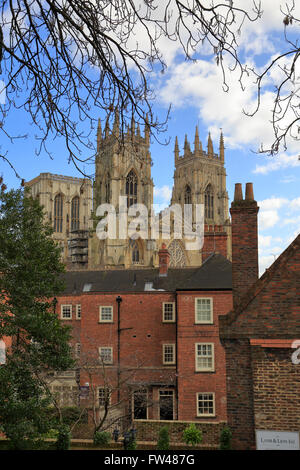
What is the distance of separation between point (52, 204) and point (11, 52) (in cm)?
11592

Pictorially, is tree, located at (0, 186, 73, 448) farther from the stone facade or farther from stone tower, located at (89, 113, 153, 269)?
the stone facade

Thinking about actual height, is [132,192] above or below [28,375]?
above

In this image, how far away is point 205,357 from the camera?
2709cm

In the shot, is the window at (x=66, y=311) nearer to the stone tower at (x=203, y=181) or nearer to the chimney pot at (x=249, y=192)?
the chimney pot at (x=249, y=192)

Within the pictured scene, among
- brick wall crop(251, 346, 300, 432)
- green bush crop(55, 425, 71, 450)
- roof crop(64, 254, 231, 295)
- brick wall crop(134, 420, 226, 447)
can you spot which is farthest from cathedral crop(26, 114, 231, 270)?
brick wall crop(251, 346, 300, 432)

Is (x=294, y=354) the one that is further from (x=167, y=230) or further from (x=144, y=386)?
(x=167, y=230)

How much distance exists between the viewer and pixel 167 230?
91938 mm

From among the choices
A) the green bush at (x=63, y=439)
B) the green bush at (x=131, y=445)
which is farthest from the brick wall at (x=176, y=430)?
the green bush at (x=63, y=439)

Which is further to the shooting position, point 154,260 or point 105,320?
point 154,260

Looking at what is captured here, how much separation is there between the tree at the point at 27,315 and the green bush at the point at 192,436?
5351 mm

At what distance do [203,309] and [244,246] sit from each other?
1488cm
